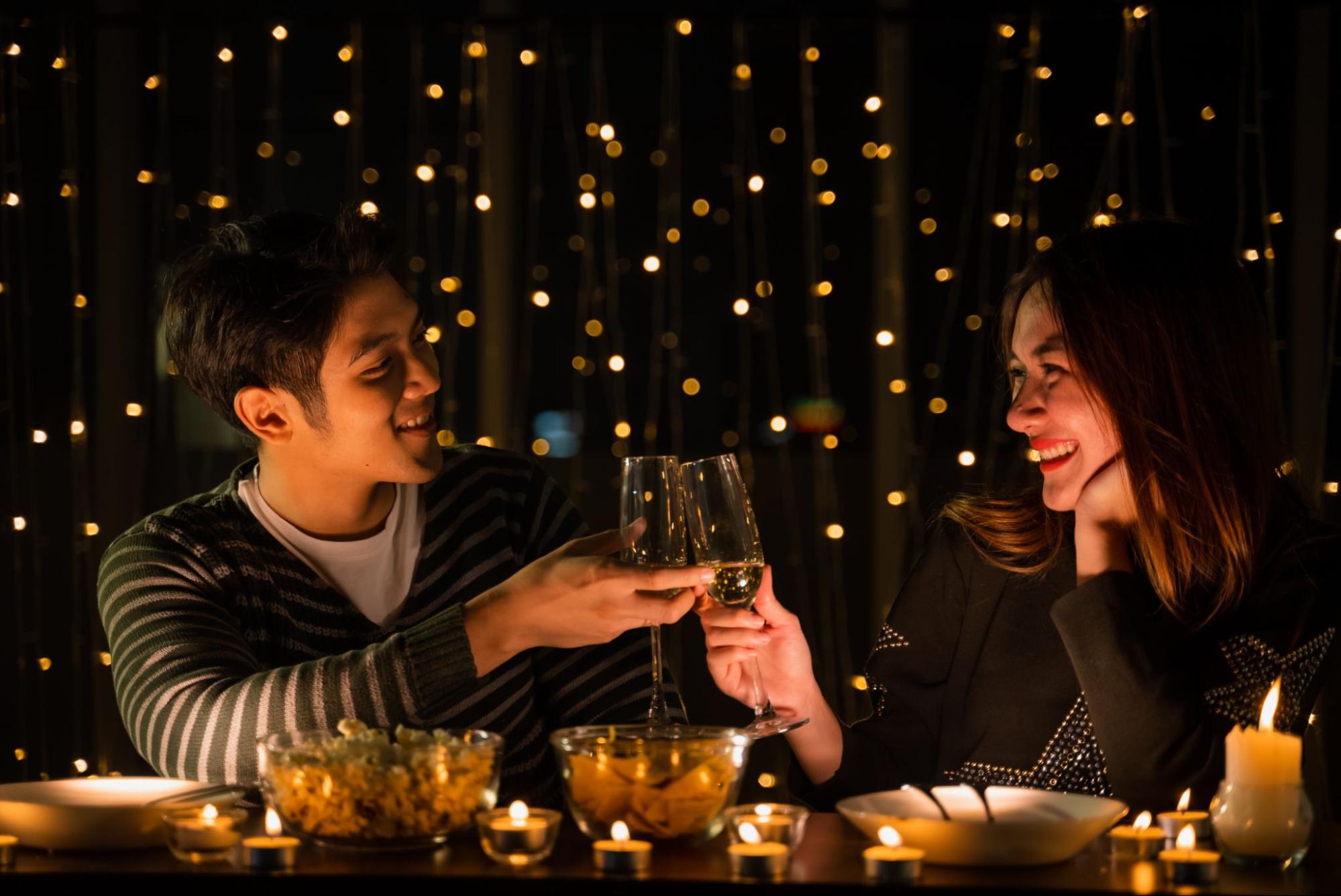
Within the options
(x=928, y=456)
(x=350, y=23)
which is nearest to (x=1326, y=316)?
(x=928, y=456)

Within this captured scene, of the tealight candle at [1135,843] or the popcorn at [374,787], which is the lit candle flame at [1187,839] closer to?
the tealight candle at [1135,843]

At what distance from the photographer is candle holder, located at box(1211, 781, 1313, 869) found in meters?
1.16

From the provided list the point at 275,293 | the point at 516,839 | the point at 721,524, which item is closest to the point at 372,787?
the point at 516,839

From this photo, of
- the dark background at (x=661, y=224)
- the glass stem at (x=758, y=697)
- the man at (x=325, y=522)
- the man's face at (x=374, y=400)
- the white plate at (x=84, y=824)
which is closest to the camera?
the white plate at (x=84, y=824)

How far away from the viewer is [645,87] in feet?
13.4

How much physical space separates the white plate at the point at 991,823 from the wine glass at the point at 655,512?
281mm

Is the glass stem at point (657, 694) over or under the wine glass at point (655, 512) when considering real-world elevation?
under

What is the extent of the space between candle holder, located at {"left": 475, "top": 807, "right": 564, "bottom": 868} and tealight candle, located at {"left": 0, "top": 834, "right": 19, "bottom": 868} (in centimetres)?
39

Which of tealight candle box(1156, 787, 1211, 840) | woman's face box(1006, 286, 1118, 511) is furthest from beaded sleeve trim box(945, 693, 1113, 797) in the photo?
tealight candle box(1156, 787, 1211, 840)

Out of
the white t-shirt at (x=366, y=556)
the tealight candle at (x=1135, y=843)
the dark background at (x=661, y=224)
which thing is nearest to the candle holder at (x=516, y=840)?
the tealight candle at (x=1135, y=843)

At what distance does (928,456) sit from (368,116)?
193 cm

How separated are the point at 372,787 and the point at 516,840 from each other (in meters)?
0.13

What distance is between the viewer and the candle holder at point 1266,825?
116cm

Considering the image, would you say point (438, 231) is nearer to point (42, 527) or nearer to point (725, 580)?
point (42, 527)
